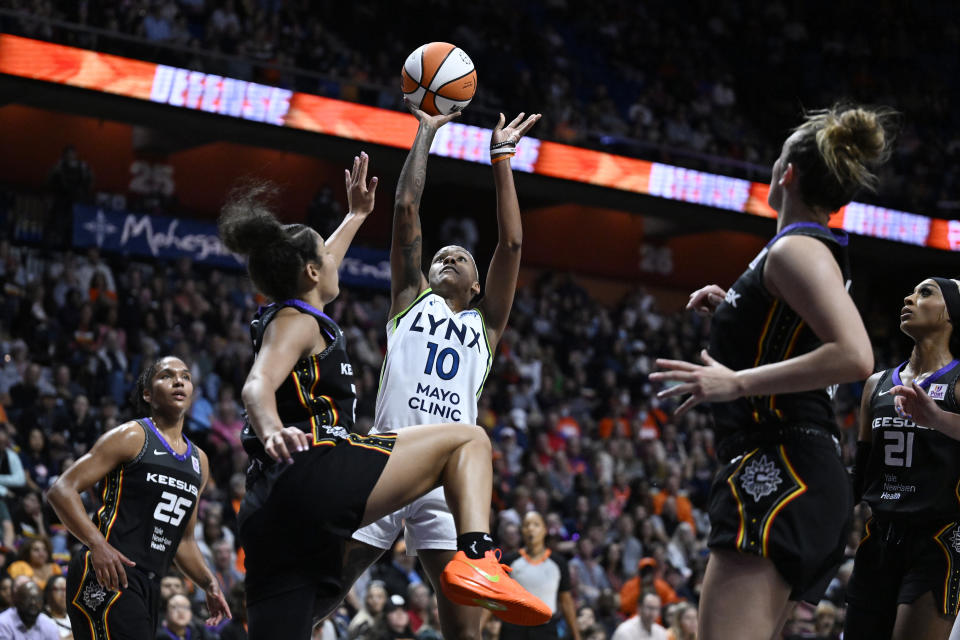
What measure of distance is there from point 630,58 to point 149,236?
1127 cm

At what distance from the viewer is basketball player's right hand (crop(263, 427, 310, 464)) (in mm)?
3551

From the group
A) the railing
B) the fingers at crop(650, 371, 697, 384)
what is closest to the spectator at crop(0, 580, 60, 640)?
the fingers at crop(650, 371, 697, 384)

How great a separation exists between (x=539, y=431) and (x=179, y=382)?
1038cm

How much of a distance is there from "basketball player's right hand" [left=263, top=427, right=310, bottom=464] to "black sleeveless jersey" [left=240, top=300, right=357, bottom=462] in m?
0.33

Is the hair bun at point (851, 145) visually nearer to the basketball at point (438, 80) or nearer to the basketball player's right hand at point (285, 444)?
the basketball player's right hand at point (285, 444)

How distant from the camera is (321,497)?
145 inches

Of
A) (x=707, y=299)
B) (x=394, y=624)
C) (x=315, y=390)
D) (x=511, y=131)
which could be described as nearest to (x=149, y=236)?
(x=394, y=624)

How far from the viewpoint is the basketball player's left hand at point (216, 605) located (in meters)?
5.77

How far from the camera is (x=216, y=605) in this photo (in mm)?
5789

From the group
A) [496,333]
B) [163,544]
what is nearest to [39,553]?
[163,544]

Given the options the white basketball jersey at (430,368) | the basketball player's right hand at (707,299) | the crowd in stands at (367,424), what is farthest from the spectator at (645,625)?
the basketball player's right hand at (707,299)

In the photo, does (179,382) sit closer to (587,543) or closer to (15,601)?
(15,601)

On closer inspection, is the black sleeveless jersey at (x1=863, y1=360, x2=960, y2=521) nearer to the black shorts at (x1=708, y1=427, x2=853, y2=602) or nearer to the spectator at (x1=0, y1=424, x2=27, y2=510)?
the black shorts at (x1=708, y1=427, x2=853, y2=602)

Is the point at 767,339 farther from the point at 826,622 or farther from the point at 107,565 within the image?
the point at 826,622
